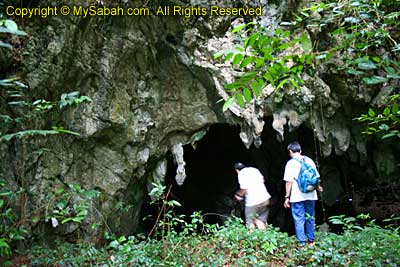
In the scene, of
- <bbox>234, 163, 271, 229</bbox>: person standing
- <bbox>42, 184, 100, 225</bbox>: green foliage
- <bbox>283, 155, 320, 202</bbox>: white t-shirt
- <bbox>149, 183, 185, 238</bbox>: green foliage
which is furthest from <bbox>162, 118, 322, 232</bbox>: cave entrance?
<bbox>42, 184, 100, 225</bbox>: green foliage

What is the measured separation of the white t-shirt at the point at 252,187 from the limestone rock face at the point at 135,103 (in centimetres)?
65

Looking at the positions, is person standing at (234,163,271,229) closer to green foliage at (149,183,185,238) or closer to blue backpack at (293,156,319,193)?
blue backpack at (293,156,319,193)

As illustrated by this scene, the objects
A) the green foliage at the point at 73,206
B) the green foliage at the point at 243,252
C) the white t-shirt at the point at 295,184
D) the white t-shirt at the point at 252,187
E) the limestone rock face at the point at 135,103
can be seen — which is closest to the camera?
the green foliage at the point at 73,206

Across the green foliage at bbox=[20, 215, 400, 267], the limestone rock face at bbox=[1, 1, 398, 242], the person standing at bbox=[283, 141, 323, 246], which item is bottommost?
the green foliage at bbox=[20, 215, 400, 267]

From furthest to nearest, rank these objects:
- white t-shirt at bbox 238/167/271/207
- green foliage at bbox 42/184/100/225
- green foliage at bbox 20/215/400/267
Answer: white t-shirt at bbox 238/167/271/207 → green foliage at bbox 20/215/400/267 → green foliage at bbox 42/184/100/225

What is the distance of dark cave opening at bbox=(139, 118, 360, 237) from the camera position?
880 cm

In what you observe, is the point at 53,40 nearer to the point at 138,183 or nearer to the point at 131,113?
the point at 131,113

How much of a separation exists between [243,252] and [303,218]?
106cm

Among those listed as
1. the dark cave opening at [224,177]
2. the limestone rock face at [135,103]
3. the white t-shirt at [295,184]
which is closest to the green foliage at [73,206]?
the limestone rock face at [135,103]

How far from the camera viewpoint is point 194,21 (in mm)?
4918

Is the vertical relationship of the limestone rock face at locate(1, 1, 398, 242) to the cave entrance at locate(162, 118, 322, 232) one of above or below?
above

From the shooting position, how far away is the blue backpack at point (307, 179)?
14.0 ft

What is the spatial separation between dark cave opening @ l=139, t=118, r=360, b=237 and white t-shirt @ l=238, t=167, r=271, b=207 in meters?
3.51

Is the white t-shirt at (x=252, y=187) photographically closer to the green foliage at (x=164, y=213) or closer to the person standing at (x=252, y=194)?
the person standing at (x=252, y=194)
